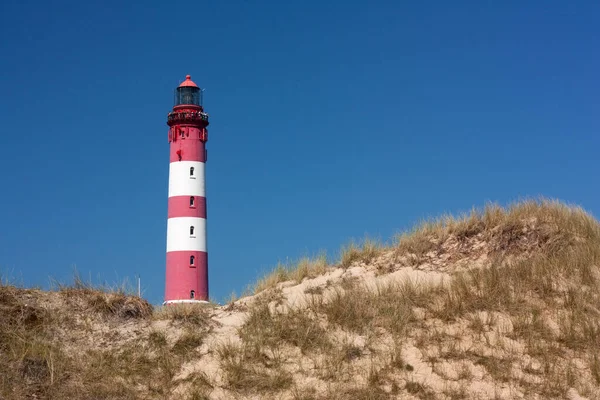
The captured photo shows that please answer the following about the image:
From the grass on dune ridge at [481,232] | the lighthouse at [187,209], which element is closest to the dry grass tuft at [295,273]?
the grass on dune ridge at [481,232]

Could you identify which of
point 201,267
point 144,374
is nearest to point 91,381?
point 144,374

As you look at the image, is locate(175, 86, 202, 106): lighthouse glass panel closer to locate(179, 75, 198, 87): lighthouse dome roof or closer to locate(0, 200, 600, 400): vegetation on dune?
locate(179, 75, 198, 87): lighthouse dome roof

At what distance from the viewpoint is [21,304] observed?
1230 centimetres

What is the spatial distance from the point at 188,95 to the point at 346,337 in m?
24.7

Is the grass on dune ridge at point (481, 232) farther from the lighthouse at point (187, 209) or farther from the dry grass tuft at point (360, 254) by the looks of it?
the lighthouse at point (187, 209)

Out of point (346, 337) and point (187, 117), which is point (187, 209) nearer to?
point (187, 117)

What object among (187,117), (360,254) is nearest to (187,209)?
(187,117)

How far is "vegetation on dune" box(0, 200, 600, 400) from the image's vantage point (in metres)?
11.1

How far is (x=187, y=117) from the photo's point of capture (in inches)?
1321

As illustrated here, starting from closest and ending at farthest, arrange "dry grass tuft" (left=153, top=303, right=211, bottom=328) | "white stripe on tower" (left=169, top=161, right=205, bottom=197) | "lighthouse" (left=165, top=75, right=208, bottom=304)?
"dry grass tuft" (left=153, top=303, right=211, bottom=328) < "lighthouse" (left=165, top=75, right=208, bottom=304) < "white stripe on tower" (left=169, top=161, right=205, bottom=197)

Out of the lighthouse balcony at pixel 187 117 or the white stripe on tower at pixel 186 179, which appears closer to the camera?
the white stripe on tower at pixel 186 179

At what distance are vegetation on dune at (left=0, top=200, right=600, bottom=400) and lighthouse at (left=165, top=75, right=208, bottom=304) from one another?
1752 centimetres

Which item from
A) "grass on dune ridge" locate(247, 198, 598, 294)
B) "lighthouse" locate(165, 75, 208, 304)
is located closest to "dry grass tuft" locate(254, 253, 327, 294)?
"grass on dune ridge" locate(247, 198, 598, 294)

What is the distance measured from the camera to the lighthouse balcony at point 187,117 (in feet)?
110
